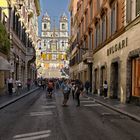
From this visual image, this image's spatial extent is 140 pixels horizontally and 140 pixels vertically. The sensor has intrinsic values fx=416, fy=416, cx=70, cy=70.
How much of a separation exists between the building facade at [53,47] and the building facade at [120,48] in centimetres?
12546

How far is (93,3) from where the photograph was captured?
1887 inches

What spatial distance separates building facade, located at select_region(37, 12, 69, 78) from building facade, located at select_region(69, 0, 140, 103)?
125463 mm

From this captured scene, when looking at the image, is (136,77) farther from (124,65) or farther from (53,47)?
(53,47)

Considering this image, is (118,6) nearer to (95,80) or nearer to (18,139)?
(95,80)

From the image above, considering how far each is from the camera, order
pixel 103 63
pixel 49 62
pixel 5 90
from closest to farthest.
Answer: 1. pixel 103 63
2. pixel 5 90
3. pixel 49 62

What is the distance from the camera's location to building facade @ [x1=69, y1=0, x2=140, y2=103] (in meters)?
26.3

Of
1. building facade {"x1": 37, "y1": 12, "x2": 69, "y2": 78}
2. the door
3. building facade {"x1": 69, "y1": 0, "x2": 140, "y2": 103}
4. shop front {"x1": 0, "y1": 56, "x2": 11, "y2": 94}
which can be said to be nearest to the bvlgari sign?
building facade {"x1": 69, "y1": 0, "x2": 140, "y2": 103}

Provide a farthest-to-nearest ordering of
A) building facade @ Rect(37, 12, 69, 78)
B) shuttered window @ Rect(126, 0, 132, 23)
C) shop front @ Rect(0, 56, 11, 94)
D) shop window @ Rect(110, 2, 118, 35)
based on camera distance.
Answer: building facade @ Rect(37, 12, 69, 78) → shop front @ Rect(0, 56, 11, 94) → shop window @ Rect(110, 2, 118, 35) → shuttered window @ Rect(126, 0, 132, 23)

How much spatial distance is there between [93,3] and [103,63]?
11.8m

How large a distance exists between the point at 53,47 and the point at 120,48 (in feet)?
512

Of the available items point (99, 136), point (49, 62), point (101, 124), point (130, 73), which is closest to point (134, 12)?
point (130, 73)

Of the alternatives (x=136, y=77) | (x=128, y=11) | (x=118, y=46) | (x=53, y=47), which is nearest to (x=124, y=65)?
(x=136, y=77)

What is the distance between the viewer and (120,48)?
2992 cm

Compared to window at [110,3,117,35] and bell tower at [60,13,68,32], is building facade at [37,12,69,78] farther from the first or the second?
window at [110,3,117,35]
